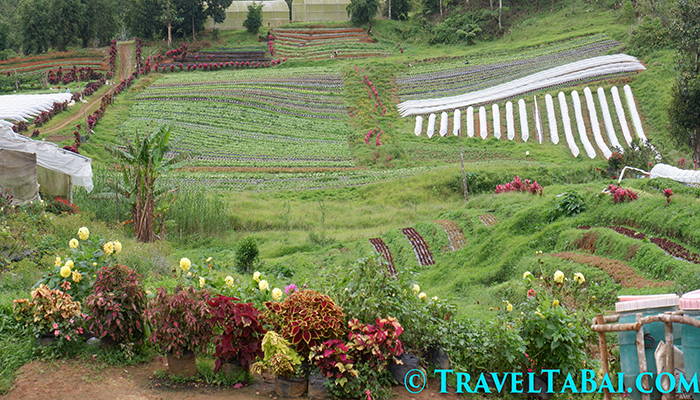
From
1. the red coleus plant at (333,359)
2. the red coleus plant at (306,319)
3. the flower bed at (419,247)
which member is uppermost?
the red coleus plant at (306,319)

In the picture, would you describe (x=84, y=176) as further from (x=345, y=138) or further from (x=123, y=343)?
(x=345, y=138)

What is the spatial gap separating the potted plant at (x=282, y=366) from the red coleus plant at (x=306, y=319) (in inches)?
4.7

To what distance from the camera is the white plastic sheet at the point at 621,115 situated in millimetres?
30603

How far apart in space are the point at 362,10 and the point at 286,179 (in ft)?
117

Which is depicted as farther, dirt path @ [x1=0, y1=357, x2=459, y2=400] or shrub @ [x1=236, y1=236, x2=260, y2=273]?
shrub @ [x1=236, y1=236, x2=260, y2=273]

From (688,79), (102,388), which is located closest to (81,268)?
(102,388)

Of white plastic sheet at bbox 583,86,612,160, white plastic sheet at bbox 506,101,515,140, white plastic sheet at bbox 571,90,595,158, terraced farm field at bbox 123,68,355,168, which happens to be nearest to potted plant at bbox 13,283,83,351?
terraced farm field at bbox 123,68,355,168

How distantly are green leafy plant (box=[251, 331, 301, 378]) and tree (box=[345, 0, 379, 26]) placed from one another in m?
56.5

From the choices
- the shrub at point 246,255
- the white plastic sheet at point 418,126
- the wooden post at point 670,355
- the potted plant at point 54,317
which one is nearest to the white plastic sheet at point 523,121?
the white plastic sheet at point 418,126

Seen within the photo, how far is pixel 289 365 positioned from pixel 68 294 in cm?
269

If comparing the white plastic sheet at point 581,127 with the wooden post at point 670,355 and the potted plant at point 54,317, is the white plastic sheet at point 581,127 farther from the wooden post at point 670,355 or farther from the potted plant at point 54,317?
the potted plant at point 54,317

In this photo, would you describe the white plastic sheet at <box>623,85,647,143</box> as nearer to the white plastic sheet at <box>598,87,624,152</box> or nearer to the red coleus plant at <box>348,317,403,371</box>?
the white plastic sheet at <box>598,87,624,152</box>

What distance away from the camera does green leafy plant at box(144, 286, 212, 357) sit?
19.5 ft

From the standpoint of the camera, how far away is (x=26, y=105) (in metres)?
34.7
